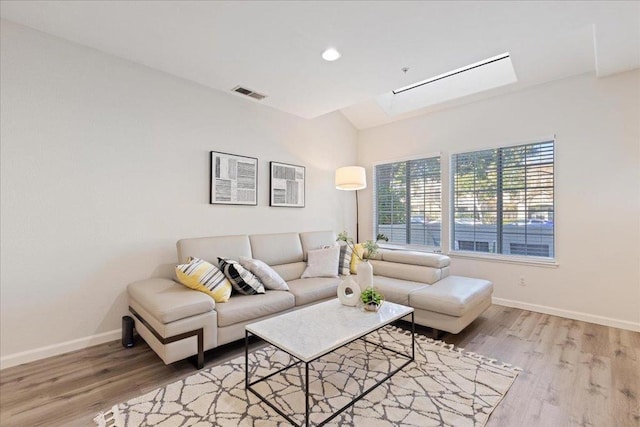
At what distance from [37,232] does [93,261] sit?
0.47 meters

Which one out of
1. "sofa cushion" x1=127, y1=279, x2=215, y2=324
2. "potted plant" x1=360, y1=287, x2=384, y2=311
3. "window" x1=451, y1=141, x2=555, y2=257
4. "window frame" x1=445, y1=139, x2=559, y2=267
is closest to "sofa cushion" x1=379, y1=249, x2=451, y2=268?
"window frame" x1=445, y1=139, x2=559, y2=267

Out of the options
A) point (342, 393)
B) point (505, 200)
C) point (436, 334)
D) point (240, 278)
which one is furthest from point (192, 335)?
point (505, 200)

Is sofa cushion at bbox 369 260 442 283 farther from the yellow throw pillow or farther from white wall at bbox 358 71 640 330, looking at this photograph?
white wall at bbox 358 71 640 330

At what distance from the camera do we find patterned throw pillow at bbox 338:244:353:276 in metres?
3.85

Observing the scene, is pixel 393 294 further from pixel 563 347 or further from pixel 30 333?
pixel 30 333

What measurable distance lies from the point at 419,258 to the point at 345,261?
905 mm

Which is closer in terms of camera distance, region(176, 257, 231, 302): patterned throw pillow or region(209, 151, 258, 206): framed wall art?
region(176, 257, 231, 302): patterned throw pillow

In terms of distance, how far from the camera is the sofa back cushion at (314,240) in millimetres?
4027

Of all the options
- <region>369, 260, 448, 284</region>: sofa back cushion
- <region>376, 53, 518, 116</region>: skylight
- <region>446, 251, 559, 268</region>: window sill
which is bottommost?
<region>369, 260, 448, 284</region>: sofa back cushion

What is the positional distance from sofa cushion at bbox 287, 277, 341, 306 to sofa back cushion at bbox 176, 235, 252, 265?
659mm

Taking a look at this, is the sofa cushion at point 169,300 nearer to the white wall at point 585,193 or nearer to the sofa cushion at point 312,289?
the sofa cushion at point 312,289

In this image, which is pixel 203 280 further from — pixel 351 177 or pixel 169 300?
pixel 351 177

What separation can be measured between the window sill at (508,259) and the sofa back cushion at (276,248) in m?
2.27

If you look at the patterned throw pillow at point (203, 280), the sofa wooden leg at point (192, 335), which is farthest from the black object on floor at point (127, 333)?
the patterned throw pillow at point (203, 280)
